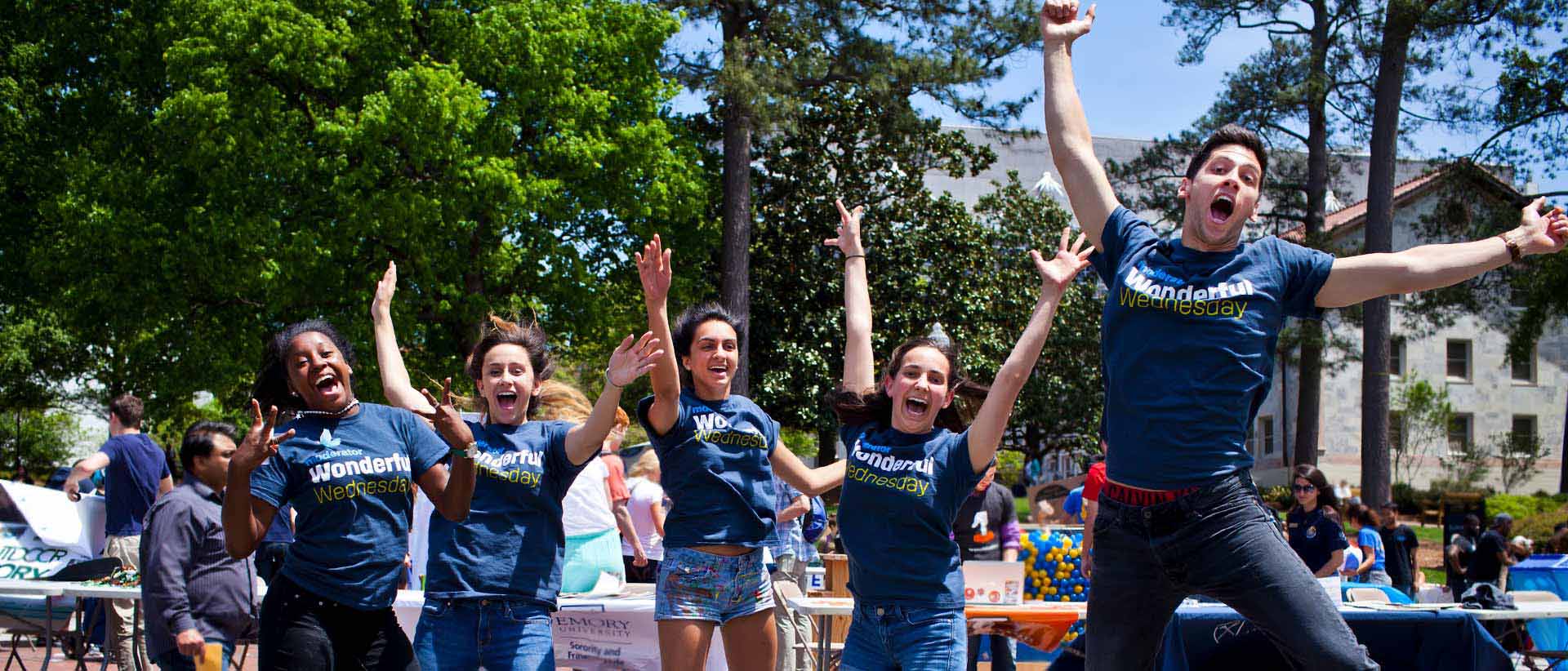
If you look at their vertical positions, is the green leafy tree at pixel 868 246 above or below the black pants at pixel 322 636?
above

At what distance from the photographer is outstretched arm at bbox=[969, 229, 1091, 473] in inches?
177

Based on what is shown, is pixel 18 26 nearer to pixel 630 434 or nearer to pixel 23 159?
pixel 23 159

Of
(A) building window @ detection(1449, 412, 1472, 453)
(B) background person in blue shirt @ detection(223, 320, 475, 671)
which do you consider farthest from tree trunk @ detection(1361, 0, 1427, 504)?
(A) building window @ detection(1449, 412, 1472, 453)

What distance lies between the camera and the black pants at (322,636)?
4324mm

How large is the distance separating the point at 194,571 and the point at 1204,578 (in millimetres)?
4501

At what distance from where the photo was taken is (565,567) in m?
6.68

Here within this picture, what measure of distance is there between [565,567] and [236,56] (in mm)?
15006

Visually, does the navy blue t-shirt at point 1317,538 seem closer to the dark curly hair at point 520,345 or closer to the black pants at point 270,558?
the dark curly hair at point 520,345

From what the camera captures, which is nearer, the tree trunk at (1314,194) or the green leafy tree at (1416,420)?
the tree trunk at (1314,194)

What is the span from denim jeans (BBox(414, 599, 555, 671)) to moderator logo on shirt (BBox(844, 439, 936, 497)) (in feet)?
4.15

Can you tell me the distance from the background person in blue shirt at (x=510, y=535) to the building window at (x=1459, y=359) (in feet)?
156

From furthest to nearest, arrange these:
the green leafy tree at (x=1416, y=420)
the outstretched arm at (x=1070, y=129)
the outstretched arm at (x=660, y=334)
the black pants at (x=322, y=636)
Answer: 1. the green leafy tree at (x=1416, y=420)
2. the outstretched arm at (x=660, y=334)
3. the black pants at (x=322, y=636)
4. the outstretched arm at (x=1070, y=129)

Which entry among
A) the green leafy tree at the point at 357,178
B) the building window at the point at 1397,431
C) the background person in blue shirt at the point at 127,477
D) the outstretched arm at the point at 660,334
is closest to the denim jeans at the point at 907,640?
the outstretched arm at the point at 660,334

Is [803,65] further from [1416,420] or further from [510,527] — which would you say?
[1416,420]
